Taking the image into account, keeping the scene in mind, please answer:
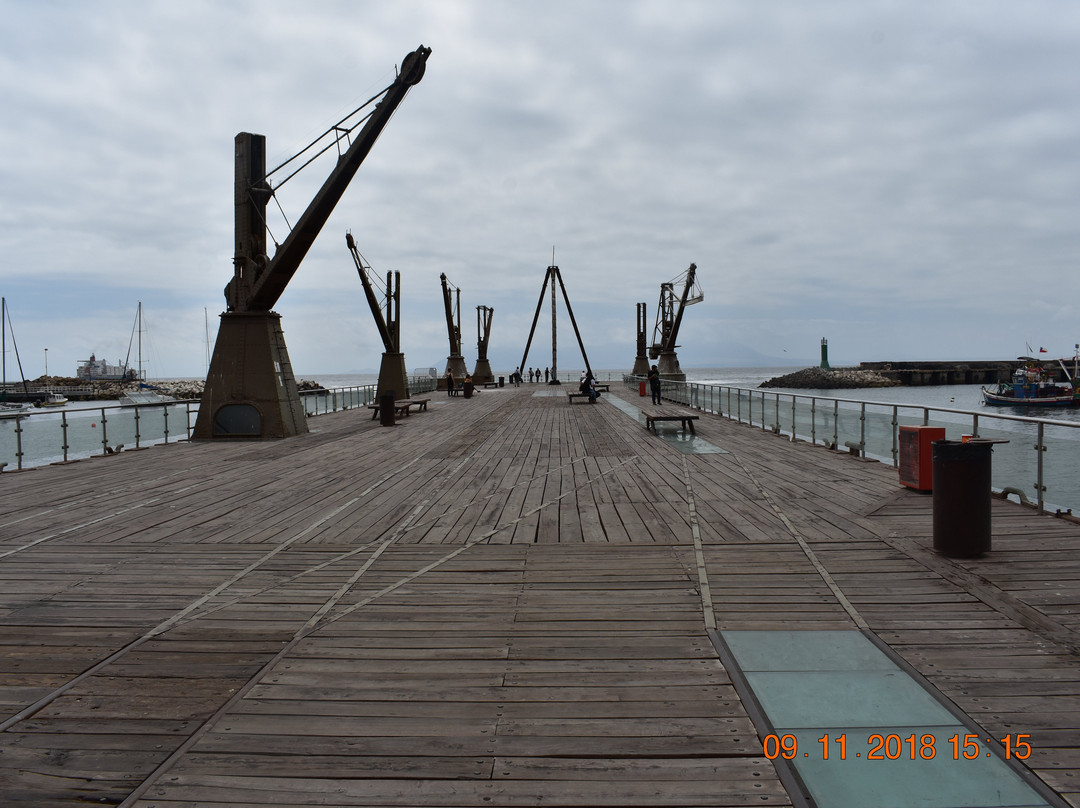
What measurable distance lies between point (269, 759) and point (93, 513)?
6.12m

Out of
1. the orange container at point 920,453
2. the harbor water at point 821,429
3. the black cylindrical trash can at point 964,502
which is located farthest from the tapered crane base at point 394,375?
the black cylindrical trash can at point 964,502

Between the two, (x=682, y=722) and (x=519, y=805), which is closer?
(x=519, y=805)

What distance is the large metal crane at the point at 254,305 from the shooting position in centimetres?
1501

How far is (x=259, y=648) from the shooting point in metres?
3.79

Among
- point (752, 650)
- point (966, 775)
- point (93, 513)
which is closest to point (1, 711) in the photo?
point (752, 650)

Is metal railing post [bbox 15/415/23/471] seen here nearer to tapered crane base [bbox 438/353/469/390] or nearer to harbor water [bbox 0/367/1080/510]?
harbor water [bbox 0/367/1080/510]

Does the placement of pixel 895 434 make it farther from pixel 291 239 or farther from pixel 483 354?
pixel 483 354

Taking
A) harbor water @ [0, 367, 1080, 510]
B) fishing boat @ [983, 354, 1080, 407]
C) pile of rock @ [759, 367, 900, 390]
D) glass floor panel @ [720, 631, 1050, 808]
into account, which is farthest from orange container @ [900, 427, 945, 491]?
pile of rock @ [759, 367, 900, 390]

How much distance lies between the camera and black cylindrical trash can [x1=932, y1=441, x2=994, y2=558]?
524cm

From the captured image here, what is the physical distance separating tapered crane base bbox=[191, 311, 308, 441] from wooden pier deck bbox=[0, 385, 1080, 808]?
6926 millimetres

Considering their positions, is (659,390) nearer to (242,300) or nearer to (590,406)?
(590,406)

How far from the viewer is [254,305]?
15094 mm

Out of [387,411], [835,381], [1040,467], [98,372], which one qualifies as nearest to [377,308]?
[387,411]

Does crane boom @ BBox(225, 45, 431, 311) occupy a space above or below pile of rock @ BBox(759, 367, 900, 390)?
Answer: above
